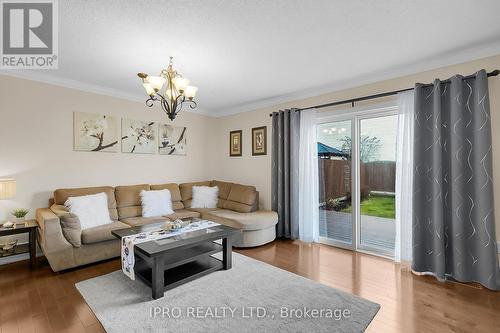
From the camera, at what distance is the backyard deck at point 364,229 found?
349 cm

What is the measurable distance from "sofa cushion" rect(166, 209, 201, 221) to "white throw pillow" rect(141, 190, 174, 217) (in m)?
0.14

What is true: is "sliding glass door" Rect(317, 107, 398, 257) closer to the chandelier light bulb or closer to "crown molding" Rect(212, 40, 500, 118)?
"crown molding" Rect(212, 40, 500, 118)

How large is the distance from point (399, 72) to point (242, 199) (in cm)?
312

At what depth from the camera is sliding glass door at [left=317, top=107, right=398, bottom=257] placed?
11.3 feet

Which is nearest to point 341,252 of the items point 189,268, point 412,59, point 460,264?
point 460,264

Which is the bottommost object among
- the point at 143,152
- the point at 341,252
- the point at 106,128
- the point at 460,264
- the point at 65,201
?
the point at 341,252

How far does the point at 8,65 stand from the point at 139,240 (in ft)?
9.37

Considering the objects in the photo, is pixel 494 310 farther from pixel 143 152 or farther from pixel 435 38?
pixel 143 152

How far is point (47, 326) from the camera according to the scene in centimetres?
194

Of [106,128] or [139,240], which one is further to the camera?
[106,128]

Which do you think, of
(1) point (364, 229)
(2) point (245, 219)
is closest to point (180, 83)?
(2) point (245, 219)

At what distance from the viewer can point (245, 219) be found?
12.4 ft

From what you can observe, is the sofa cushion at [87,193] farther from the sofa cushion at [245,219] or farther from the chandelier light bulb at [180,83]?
the chandelier light bulb at [180,83]

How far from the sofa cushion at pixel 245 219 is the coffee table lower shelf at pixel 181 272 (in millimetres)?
790
